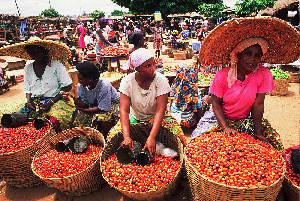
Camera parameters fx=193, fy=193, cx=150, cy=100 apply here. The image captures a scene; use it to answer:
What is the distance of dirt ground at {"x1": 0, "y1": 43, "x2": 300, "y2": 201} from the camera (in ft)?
7.59

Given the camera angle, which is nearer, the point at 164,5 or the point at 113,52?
the point at 113,52

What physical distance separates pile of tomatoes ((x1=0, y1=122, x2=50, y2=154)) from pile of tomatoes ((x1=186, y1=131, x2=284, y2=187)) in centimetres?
198

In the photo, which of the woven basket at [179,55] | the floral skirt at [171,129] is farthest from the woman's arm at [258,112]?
the woven basket at [179,55]

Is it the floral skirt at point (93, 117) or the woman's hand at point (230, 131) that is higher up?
the woman's hand at point (230, 131)

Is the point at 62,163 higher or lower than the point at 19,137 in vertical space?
lower

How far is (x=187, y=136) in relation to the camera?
3.58 metres

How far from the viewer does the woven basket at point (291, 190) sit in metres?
1.65

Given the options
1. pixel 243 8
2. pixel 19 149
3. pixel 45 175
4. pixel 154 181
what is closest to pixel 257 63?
pixel 154 181

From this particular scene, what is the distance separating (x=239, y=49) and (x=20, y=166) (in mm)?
2903

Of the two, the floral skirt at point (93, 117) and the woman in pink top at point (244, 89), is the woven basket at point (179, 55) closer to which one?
the floral skirt at point (93, 117)

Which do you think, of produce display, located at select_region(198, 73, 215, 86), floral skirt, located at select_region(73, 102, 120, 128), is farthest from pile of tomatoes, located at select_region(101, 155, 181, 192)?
produce display, located at select_region(198, 73, 215, 86)

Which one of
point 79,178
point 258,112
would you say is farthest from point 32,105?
point 258,112

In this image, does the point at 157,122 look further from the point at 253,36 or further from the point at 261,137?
the point at 253,36

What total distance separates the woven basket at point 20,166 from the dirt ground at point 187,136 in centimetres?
11
